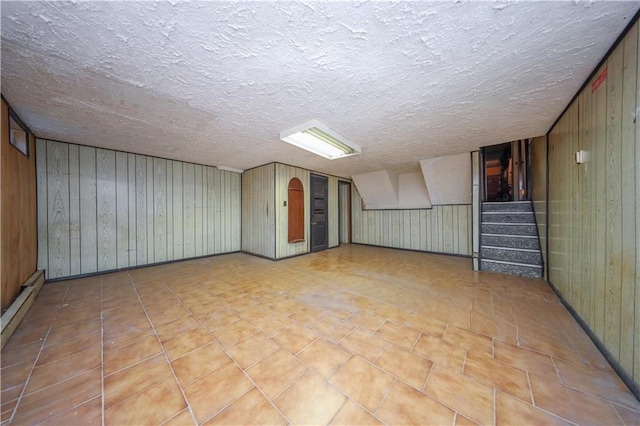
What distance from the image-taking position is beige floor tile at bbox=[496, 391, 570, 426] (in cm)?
111

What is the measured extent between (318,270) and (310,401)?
111 inches

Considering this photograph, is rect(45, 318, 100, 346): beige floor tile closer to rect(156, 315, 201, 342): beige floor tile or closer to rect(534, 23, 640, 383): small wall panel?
rect(156, 315, 201, 342): beige floor tile

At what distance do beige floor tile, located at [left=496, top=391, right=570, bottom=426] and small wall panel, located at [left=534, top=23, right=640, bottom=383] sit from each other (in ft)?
2.32

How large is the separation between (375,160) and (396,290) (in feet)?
9.34

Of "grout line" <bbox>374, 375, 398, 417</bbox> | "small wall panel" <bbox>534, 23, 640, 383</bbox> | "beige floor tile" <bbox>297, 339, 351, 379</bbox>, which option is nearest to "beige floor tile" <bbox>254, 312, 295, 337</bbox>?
"beige floor tile" <bbox>297, 339, 351, 379</bbox>

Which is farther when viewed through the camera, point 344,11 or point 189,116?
point 189,116

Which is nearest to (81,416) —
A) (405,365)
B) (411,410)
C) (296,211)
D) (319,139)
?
(411,410)

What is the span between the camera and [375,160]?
4695 millimetres

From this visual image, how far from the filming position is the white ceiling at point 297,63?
1231 millimetres

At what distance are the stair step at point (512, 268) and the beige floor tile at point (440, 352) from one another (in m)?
2.93

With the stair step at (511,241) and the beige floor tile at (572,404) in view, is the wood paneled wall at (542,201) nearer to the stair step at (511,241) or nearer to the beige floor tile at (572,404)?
the stair step at (511,241)

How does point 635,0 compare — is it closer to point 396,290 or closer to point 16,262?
point 396,290

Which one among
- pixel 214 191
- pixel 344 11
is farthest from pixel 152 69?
pixel 214 191

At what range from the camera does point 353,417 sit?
44.8 inches
